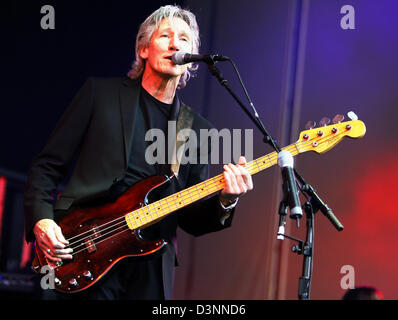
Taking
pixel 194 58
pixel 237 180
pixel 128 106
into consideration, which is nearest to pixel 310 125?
pixel 237 180

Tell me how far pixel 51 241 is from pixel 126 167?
48 centimetres

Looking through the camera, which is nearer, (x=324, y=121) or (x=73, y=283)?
(x=73, y=283)

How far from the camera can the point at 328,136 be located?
2.69 metres

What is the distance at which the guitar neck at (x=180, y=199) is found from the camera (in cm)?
250

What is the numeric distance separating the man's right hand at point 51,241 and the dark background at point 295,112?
1.90 meters

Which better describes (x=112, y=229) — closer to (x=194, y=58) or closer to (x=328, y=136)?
(x=194, y=58)

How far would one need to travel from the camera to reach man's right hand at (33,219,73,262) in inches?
92.6

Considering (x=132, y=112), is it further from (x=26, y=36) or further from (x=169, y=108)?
(x=26, y=36)

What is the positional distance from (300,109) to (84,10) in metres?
2.26

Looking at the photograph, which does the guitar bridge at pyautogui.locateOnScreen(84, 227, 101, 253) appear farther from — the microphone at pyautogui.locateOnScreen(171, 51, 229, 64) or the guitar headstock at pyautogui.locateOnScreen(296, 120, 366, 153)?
the guitar headstock at pyautogui.locateOnScreen(296, 120, 366, 153)

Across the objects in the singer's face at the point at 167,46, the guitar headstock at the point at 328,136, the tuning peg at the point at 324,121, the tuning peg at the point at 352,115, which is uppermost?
the singer's face at the point at 167,46

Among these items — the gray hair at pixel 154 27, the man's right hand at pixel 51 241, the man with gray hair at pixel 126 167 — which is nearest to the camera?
the man's right hand at pixel 51 241

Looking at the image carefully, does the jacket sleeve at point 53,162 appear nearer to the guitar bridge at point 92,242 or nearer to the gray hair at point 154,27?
the guitar bridge at point 92,242

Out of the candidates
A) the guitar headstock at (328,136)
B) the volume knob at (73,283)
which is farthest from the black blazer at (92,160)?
the guitar headstock at (328,136)
